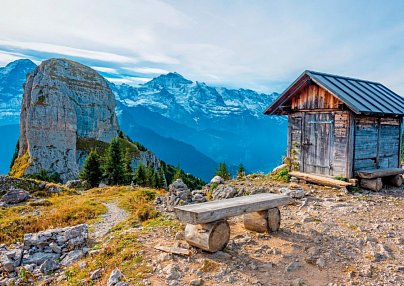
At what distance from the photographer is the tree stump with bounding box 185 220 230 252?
677cm

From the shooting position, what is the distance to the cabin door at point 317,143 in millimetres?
14531

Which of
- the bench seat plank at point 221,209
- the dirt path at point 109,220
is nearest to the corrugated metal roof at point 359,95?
the bench seat plank at point 221,209

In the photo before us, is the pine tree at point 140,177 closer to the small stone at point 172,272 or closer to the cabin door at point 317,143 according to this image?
the cabin door at point 317,143

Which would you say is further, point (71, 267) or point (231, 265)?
point (71, 267)

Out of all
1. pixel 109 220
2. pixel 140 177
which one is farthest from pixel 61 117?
pixel 109 220

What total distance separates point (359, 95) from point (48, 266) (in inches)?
586

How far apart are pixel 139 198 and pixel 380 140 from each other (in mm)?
13282

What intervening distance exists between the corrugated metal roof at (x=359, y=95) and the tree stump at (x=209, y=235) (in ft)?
29.4

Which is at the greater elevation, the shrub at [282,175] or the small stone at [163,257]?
the shrub at [282,175]

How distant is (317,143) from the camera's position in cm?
1511

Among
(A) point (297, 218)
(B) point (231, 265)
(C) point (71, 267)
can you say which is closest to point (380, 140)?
(A) point (297, 218)

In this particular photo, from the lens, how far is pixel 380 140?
15.2 m

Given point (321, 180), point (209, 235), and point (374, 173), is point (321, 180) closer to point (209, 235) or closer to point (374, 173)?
point (374, 173)

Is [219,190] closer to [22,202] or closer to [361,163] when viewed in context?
[361,163]
